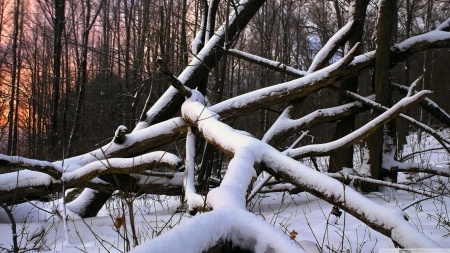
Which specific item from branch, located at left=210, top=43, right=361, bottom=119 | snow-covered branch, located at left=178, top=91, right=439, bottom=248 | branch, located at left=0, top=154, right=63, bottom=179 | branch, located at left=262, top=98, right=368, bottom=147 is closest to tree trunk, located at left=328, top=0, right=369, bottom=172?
branch, located at left=262, top=98, right=368, bottom=147

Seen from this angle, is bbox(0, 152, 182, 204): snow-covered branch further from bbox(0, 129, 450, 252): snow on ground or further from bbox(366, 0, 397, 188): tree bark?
bbox(366, 0, 397, 188): tree bark

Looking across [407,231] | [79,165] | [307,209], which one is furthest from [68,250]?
[307,209]

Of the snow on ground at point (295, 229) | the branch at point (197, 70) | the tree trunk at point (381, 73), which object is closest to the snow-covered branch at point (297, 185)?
the snow on ground at point (295, 229)

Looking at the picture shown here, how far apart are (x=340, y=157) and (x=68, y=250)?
4.22m

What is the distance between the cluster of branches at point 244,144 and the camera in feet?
5.72

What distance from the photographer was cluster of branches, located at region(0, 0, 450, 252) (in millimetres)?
1742

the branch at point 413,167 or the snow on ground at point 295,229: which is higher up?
the branch at point 413,167

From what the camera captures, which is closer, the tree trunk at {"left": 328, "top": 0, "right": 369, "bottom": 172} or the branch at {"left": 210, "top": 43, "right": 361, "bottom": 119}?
the branch at {"left": 210, "top": 43, "right": 361, "bottom": 119}

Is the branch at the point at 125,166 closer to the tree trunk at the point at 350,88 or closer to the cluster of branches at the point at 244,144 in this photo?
the cluster of branches at the point at 244,144

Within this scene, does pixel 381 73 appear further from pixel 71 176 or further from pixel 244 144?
pixel 71 176

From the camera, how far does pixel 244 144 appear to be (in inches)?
81.4

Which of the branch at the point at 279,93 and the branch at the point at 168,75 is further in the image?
the branch at the point at 279,93

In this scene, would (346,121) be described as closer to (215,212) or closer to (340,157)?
(340,157)

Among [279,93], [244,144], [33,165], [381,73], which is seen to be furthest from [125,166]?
[381,73]
